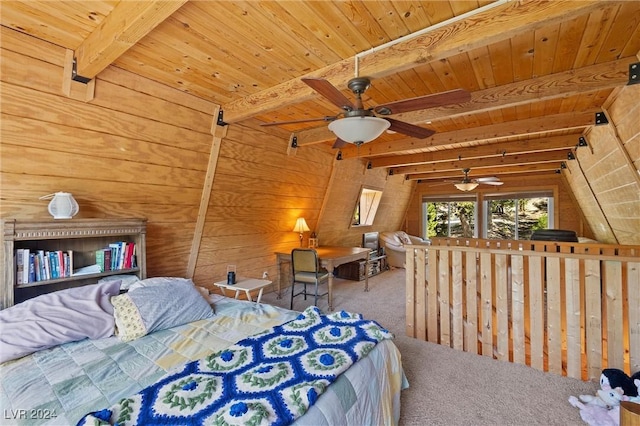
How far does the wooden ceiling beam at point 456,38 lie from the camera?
4.75 feet

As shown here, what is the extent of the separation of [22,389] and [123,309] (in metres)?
0.66

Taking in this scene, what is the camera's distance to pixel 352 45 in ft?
6.47

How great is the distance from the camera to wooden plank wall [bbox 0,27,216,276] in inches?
76.4

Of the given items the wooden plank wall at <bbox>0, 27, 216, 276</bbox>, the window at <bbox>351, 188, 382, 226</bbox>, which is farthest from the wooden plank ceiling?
the window at <bbox>351, 188, 382, 226</bbox>

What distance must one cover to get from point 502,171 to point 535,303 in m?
5.00

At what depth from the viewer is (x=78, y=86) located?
2107mm

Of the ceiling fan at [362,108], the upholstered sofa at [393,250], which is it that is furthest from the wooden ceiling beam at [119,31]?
the upholstered sofa at [393,250]

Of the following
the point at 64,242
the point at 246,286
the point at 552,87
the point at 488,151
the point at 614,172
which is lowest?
the point at 246,286

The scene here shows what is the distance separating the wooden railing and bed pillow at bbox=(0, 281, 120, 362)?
2.72 m

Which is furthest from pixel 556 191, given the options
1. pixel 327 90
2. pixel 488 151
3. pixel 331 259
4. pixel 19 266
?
pixel 19 266

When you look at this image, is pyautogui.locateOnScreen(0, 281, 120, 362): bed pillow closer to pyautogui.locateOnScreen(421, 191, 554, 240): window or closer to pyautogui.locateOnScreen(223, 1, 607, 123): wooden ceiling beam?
pyautogui.locateOnScreen(223, 1, 607, 123): wooden ceiling beam

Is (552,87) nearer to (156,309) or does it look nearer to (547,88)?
(547,88)

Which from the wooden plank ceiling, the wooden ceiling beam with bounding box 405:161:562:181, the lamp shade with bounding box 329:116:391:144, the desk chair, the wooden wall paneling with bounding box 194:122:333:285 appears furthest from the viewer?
the wooden ceiling beam with bounding box 405:161:562:181

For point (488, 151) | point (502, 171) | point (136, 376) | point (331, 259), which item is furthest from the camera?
point (502, 171)
